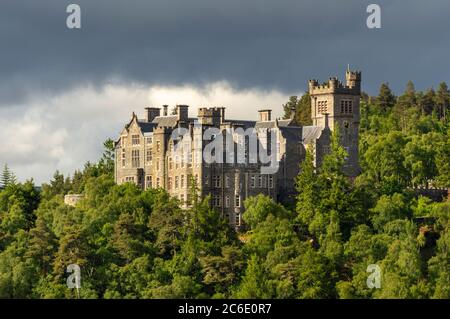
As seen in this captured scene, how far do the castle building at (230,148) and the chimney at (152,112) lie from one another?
0.07 meters

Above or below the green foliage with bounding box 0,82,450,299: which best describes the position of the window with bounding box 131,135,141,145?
above

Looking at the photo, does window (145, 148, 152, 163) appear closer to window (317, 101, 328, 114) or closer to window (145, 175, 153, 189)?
window (145, 175, 153, 189)

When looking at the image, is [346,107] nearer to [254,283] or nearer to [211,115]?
[211,115]

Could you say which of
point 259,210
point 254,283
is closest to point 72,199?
point 259,210

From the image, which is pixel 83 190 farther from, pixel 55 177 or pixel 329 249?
pixel 329 249

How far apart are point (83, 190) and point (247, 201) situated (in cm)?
1961

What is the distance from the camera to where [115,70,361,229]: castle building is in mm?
132750

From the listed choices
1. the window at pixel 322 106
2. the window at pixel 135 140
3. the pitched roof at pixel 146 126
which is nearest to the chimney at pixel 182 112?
the pitched roof at pixel 146 126

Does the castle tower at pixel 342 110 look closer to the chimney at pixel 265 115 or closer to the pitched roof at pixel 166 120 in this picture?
the chimney at pixel 265 115

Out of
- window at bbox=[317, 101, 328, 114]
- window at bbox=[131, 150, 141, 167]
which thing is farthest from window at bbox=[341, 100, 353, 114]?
window at bbox=[131, 150, 141, 167]

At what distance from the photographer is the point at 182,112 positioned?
456 ft

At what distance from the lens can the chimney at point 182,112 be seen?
139 metres
